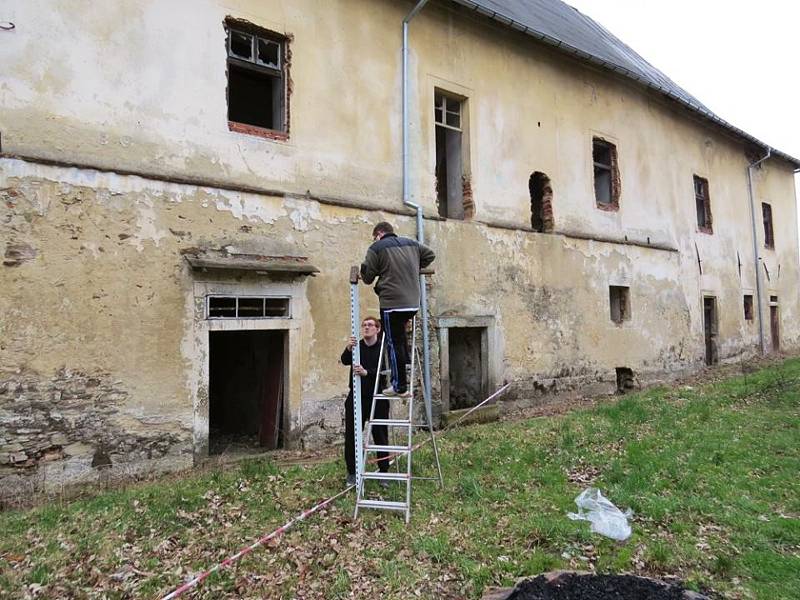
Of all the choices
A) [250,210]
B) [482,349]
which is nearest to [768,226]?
[482,349]

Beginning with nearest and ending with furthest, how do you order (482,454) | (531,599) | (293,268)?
(531,599)
(482,454)
(293,268)

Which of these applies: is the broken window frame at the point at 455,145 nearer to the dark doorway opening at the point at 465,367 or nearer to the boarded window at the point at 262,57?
the dark doorway opening at the point at 465,367

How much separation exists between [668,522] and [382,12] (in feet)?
26.2

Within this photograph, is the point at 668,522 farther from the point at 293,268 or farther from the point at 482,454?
the point at 293,268

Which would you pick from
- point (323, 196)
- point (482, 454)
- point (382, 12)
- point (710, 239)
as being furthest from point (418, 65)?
point (710, 239)

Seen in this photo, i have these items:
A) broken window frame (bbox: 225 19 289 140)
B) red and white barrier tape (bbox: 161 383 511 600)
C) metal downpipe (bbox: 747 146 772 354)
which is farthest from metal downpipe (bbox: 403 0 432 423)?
metal downpipe (bbox: 747 146 772 354)

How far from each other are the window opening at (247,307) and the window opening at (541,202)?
19.1 ft

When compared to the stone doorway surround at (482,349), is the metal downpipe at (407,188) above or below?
above

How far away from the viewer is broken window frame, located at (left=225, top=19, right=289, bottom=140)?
24.6ft

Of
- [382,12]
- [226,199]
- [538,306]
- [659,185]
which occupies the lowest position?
[538,306]

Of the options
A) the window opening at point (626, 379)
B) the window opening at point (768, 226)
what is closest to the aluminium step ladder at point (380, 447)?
the window opening at point (626, 379)

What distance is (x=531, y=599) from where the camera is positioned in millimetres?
3512

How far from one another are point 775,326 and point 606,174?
10720mm

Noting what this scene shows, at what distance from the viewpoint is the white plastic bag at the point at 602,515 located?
15.6ft
